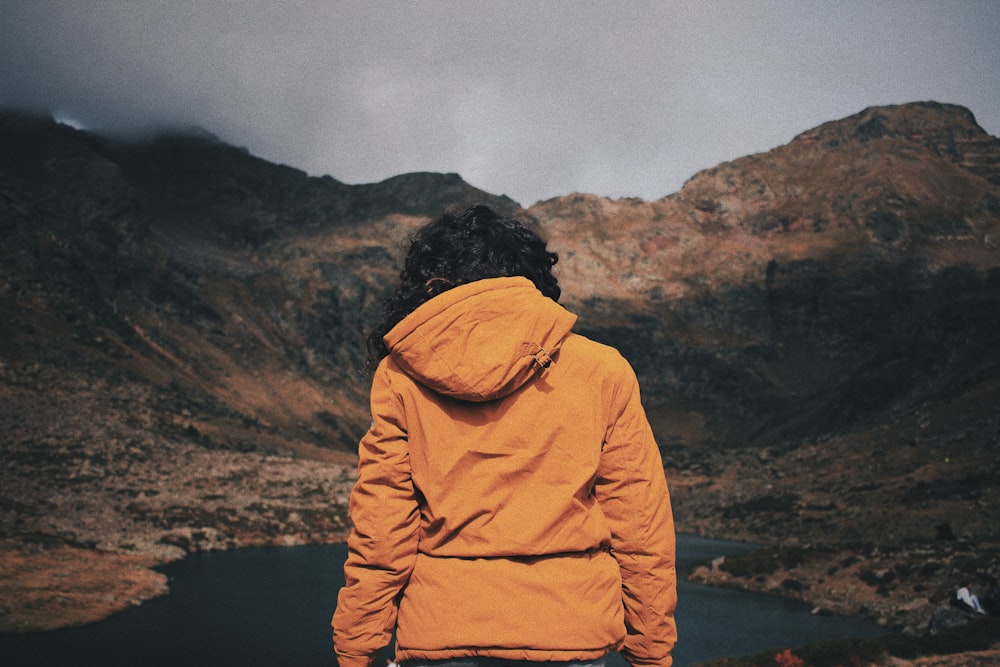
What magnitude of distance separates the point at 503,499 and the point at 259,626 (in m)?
59.2

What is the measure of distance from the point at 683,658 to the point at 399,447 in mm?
52183

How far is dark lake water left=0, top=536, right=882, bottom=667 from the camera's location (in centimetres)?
4631

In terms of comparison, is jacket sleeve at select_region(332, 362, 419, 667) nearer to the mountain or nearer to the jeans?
the jeans

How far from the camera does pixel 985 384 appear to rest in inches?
4929

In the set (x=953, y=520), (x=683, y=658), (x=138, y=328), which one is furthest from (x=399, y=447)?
(x=138, y=328)

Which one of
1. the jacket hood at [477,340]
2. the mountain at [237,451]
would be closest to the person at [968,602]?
the mountain at [237,451]

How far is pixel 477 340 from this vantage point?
3824mm

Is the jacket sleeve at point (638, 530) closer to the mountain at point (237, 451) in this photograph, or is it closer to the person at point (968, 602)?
the person at point (968, 602)

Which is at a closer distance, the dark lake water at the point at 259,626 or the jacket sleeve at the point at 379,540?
the jacket sleeve at the point at 379,540

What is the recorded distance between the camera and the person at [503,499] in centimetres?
378

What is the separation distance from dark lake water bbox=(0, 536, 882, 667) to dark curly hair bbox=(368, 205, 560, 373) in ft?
160

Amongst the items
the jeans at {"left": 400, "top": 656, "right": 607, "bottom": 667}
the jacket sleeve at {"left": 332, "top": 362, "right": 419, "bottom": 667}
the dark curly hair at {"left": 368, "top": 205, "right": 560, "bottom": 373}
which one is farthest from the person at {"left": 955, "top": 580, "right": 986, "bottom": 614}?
the jacket sleeve at {"left": 332, "top": 362, "right": 419, "bottom": 667}

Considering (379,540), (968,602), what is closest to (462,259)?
(379,540)

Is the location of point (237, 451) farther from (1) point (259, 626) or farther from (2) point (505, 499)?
(2) point (505, 499)
